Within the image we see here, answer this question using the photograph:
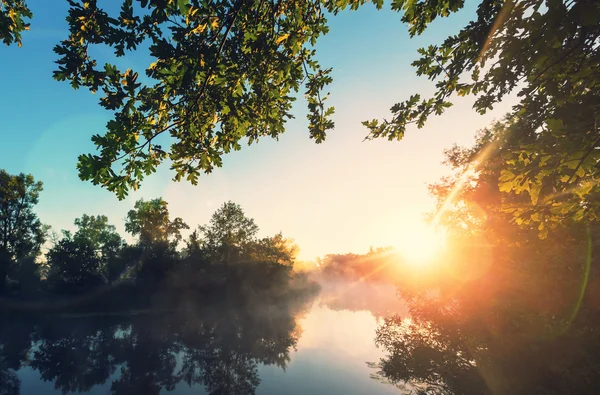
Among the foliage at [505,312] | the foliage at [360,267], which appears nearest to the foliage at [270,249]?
the foliage at [505,312]

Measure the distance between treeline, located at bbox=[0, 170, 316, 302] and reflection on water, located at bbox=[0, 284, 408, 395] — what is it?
18.2 feet

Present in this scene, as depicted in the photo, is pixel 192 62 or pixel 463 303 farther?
pixel 463 303

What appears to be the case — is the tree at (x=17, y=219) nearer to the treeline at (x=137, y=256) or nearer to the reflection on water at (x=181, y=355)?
the treeline at (x=137, y=256)

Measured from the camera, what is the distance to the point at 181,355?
1681 centimetres

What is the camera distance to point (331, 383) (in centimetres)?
1336

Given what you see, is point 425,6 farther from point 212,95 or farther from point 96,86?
point 96,86

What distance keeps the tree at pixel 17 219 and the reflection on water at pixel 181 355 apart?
11231mm

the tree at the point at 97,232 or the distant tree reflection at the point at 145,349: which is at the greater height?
the tree at the point at 97,232

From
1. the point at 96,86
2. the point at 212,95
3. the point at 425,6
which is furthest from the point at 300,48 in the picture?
the point at 96,86

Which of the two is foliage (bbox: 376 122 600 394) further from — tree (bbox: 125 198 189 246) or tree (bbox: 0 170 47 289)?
tree (bbox: 0 170 47 289)

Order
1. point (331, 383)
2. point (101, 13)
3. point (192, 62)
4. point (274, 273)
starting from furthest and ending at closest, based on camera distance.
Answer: point (274, 273) → point (331, 383) → point (192, 62) → point (101, 13)

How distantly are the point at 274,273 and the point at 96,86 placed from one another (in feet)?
131

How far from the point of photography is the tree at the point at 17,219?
31688 mm

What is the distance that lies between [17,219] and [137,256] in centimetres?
1588
